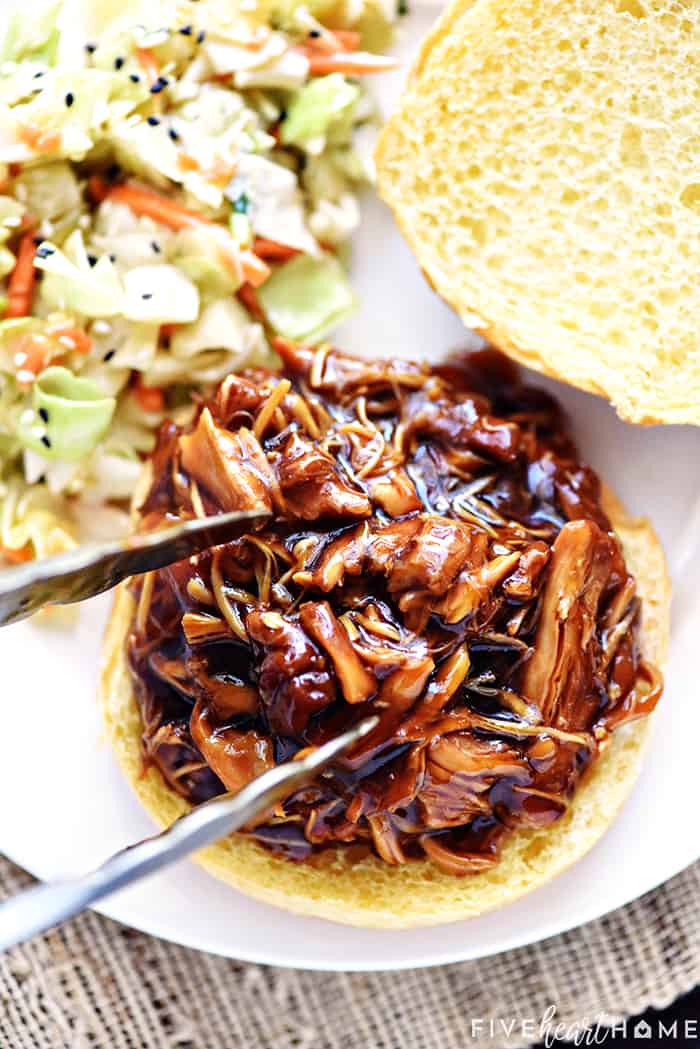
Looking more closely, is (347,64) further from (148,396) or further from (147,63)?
(148,396)

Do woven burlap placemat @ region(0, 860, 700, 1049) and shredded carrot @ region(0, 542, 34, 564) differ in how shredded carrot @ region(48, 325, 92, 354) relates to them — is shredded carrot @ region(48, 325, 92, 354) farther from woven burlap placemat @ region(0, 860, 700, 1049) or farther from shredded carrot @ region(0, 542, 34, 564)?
woven burlap placemat @ region(0, 860, 700, 1049)

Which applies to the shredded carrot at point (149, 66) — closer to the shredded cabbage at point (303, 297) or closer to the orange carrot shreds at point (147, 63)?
the orange carrot shreds at point (147, 63)

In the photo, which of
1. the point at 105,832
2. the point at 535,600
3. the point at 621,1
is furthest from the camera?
the point at 105,832

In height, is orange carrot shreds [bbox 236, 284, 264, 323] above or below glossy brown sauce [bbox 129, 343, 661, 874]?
above

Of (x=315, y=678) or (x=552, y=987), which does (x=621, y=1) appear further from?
(x=552, y=987)

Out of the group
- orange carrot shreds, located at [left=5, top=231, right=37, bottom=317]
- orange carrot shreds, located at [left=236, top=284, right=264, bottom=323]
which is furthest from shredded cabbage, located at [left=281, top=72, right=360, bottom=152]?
orange carrot shreds, located at [left=5, top=231, right=37, bottom=317]

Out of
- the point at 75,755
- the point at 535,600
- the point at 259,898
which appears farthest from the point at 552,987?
the point at 75,755

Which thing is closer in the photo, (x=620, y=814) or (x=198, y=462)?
(x=198, y=462)

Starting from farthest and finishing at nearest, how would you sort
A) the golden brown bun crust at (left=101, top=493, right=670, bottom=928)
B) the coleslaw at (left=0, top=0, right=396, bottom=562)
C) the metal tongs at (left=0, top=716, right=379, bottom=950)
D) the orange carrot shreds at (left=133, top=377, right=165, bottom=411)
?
the orange carrot shreds at (left=133, top=377, right=165, bottom=411) < the coleslaw at (left=0, top=0, right=396, bottom=562) < the golden brown bun crust at (left=101, top=493, right=670, bottom=928) < the metal tongs at (left=0, top=716, right=379, bottom=950)
